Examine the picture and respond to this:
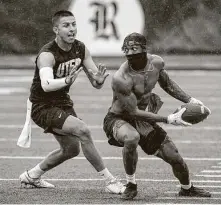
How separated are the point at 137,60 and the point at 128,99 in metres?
0.40

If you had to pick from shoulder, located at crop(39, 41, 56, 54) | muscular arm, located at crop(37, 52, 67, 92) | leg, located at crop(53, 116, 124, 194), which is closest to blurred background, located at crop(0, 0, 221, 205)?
leg, located at crop(53, 116, 124, 194)

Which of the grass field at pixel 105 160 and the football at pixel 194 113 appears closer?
the football at pixel 194 113

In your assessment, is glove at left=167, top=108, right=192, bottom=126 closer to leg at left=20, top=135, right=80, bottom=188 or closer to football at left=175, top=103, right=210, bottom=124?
football at left=175, top=103, right=210, bottom=124

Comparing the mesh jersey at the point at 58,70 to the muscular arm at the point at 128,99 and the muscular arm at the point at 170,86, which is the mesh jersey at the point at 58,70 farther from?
the muscular arm at the point at 170,86

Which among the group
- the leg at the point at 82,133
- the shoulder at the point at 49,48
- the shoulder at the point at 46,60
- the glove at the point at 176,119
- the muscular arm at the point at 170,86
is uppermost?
the shoulder at the point at 49,48

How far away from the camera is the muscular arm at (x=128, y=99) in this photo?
1184cm

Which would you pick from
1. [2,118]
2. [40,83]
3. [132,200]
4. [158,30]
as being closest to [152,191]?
[132,200]

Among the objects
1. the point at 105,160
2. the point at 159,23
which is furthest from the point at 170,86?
the point at 159,23

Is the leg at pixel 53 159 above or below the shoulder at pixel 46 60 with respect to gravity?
below

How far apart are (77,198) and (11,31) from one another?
18400 millimetres

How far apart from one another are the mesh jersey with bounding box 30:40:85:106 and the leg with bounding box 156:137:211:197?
1.25 meters

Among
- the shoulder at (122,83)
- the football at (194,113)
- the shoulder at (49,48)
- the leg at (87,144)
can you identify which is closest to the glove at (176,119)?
the football at (194,113)

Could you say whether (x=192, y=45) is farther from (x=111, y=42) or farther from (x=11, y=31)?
(x=11, y=31)

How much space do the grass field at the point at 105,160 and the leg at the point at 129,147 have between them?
0.12 metres
